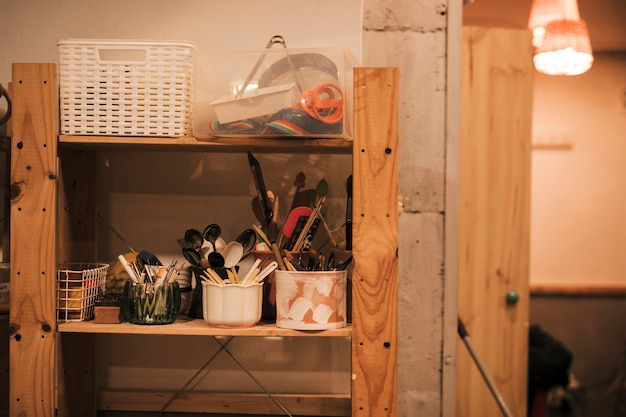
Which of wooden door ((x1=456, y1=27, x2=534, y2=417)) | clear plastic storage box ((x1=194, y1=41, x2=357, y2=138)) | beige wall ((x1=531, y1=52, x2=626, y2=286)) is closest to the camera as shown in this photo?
clear plastic storage box ((x1=194, y1=41, x2=357, y2=138))

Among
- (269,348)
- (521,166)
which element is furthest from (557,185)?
(269,348)

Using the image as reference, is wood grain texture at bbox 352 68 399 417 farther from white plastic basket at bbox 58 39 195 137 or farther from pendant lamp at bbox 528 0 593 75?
pendant lamp at bbox 528 0 593 75

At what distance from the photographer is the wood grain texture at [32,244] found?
140 centimetres

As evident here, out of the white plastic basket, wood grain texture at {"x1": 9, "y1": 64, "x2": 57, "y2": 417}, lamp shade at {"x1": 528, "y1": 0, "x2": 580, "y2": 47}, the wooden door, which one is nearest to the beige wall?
lamp shade at {"x1": 528, "y1": 0, "x2": 580, "y2": 47}

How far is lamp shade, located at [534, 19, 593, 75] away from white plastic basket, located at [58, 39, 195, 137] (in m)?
1.76

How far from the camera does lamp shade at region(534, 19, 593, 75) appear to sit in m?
2.54

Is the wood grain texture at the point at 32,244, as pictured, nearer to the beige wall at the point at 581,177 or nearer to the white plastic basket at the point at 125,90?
the white plastic basket at the point at 125,90

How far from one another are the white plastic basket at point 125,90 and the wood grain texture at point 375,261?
43 cm

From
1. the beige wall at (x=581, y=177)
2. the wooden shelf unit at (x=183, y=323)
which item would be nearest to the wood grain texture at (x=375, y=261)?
the wooden shelf unit at (x=183, y=323)

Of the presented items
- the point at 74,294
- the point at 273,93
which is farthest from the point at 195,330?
the point at 273,93

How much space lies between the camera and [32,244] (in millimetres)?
1400

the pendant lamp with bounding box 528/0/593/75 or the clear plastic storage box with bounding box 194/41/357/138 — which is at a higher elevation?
the pendant lamp with bounding box 528/0/593/75

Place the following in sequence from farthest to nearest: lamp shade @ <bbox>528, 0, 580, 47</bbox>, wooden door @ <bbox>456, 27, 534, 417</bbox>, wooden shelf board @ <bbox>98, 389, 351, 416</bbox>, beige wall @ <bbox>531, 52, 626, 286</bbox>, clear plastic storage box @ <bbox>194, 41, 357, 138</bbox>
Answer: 1. beige wall @ <bbox>531, 52, 626, 286</bbox>
2. lamp shade @ <bbox>528, 0, 580, 47</bbox>
3. wooden door @ <bbox>456, 27, 534, 417</bbox>
4. wooden shelf board @ <bbox>98, 389, 351, 416</bbox>
5. clear plastic storage box @ <bbox>194, 41, 357, 138</bbox>

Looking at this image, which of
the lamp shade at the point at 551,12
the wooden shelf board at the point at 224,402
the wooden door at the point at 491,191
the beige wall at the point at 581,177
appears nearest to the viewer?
the wooden shelf board at the point at 224,402
